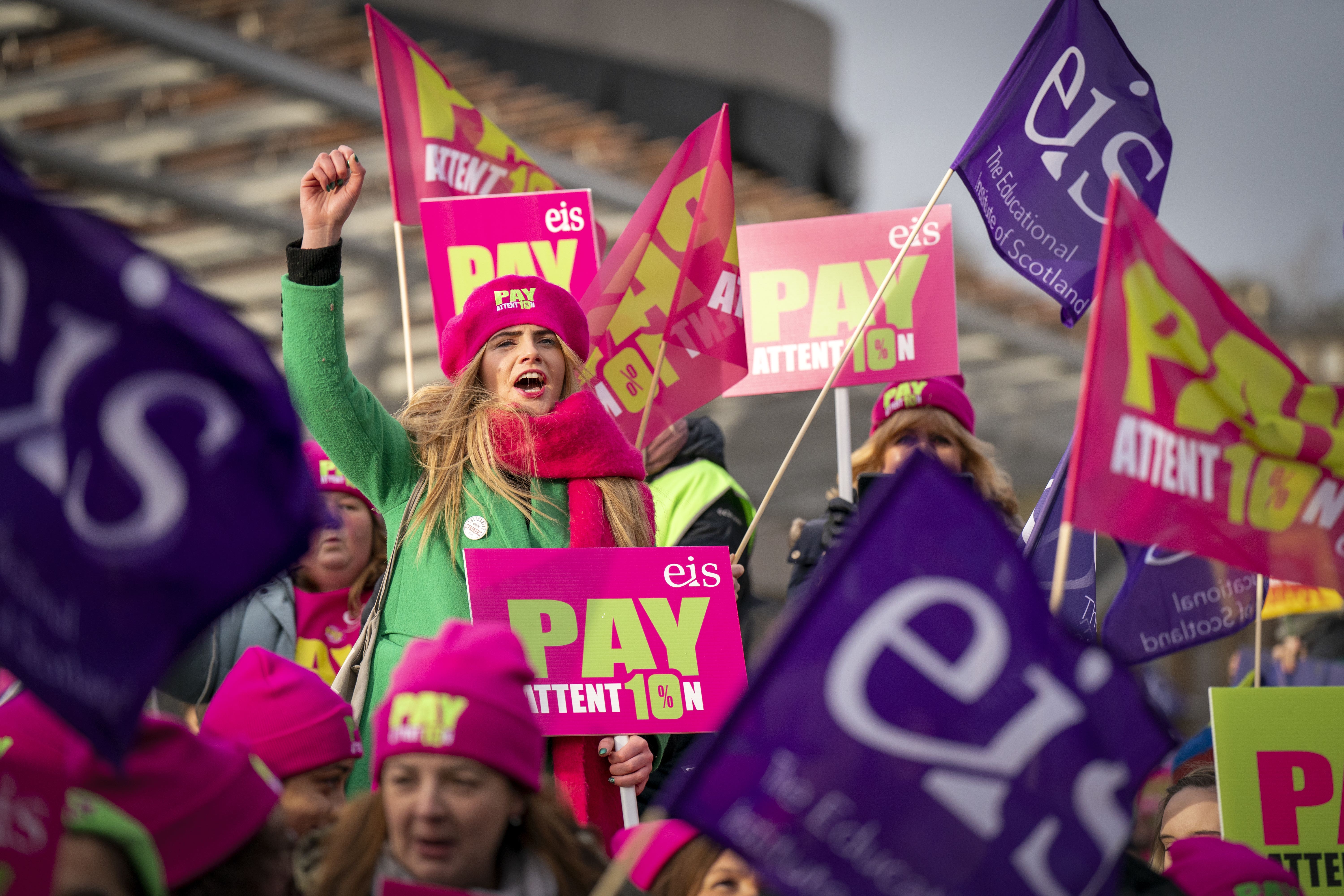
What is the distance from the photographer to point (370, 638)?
344 centimetres

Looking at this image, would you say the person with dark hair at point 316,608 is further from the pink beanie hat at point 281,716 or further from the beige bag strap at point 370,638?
the pink beanie hat at point 281,716

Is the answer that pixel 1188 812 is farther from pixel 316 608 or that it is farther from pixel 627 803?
pixel 316 608

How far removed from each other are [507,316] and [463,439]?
356 mm

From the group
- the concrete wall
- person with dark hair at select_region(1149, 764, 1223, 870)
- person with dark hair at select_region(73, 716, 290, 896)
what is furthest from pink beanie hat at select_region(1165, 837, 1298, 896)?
the concrete wall

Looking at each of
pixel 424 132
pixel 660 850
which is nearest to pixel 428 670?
pixel 660 850

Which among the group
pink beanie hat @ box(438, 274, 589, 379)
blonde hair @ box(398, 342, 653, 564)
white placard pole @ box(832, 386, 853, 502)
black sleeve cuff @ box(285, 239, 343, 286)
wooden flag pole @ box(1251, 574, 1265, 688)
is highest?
black sleeve cuff @ box(285, 239, 343, 286)

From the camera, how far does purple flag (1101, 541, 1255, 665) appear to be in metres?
5.30

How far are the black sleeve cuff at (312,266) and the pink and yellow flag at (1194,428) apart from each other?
160cm

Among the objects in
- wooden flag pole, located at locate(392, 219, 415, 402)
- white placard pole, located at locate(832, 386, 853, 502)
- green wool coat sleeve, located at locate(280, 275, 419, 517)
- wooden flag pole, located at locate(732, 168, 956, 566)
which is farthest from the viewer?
white placard pole, located at locate(832, 386, 853, 502)

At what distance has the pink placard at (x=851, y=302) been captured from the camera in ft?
16.9

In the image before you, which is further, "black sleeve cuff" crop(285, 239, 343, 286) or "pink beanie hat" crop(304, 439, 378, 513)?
"pink beanie hat" crop(304, 439, 378, 513)

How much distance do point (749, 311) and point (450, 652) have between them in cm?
273

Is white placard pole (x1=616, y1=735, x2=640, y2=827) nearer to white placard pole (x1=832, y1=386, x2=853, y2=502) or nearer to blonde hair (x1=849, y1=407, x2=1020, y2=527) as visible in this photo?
white placard pole (x1=832, y1=386, x2=853, y2=502)

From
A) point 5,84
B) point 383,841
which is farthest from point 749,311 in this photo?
point 5,84
